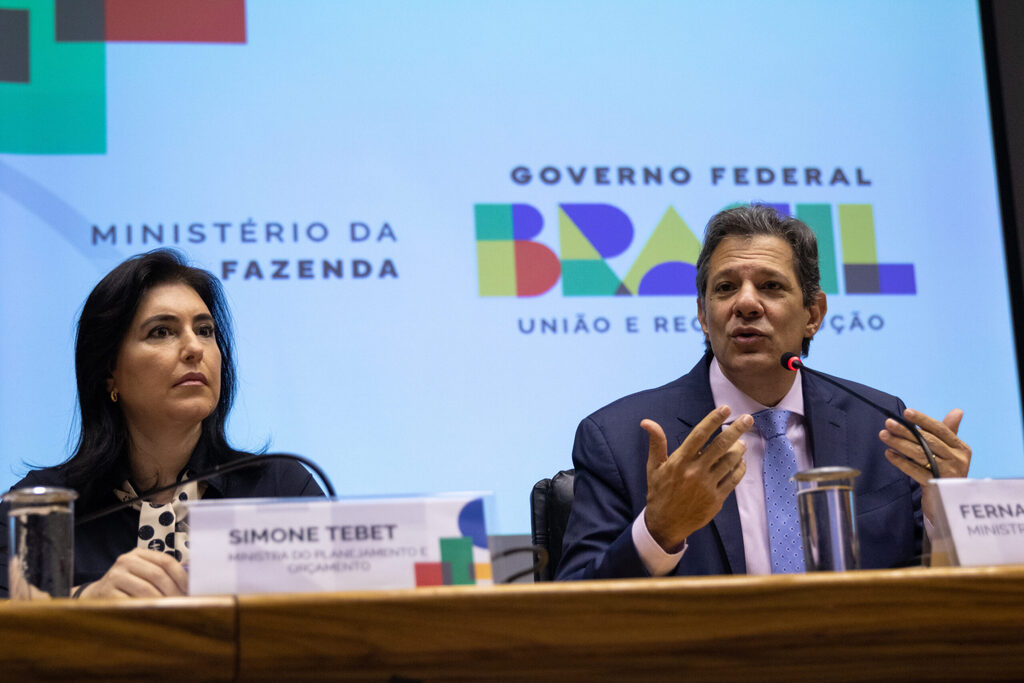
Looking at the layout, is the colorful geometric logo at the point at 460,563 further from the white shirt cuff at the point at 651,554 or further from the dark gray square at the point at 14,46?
the dark gray square at the point at 14,46

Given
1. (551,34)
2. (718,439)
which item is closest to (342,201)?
(551,34)

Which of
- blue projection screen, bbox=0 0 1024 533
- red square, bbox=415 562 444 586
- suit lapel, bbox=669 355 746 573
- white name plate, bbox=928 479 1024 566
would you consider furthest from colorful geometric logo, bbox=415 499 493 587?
blue projection screen, bbox=0 0 1024 533

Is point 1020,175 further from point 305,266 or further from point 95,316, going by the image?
point 95,316

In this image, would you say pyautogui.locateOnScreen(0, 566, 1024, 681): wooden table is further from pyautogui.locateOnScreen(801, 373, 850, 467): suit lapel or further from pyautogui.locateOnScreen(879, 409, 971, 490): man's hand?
pyautogui.locateOnScreen(801, 373, 850, 467): suit lapel

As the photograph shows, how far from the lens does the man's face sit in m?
2.18

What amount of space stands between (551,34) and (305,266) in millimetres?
922

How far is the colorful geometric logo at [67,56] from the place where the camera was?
8.98ft

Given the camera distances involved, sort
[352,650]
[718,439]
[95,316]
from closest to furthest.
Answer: [352,650] < [718,439] < [95,316]

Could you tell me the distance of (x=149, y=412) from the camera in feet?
7.07

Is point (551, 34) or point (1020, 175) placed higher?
point (551, 34)

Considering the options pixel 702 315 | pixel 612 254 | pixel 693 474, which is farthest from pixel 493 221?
pixel 693 474

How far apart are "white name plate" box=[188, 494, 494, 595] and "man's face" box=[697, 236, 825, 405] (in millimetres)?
1159

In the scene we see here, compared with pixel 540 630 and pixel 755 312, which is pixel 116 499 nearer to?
pixel 755 312

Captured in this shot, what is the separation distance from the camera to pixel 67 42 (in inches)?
110
